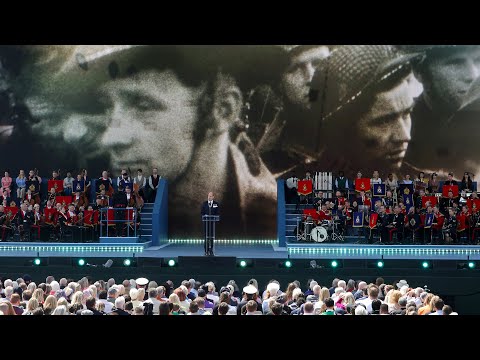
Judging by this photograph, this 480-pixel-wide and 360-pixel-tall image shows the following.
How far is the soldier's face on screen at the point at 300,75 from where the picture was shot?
23.1m

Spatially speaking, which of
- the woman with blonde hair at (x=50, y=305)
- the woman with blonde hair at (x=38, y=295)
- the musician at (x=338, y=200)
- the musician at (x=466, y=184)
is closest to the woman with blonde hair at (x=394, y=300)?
the woman with blonde hair at (x=50, y=305)

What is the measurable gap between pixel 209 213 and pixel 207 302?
5.29 meters

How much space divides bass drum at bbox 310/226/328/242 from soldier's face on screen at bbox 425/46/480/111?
6247 millimetres

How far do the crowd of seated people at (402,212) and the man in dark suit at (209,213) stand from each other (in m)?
2.77

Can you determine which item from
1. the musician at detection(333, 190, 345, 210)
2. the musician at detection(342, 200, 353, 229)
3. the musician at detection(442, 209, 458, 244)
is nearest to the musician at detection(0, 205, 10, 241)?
the musician at detection(333, 190, 345, 210)

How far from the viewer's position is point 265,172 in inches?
912

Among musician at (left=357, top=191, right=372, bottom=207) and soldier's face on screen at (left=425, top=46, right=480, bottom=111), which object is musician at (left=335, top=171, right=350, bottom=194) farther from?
soldier's face on screen at (left=425, top=46, right=480, bottom=111)

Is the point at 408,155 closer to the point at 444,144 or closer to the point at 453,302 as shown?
the point at 444,144

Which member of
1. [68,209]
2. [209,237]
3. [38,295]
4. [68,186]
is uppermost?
[68,186]

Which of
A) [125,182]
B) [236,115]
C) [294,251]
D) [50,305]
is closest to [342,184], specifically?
[294,251]

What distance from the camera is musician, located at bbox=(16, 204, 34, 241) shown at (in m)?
19.7

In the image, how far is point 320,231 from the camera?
62.6 ft

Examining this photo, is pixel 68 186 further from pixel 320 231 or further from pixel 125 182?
pixel 320 231
